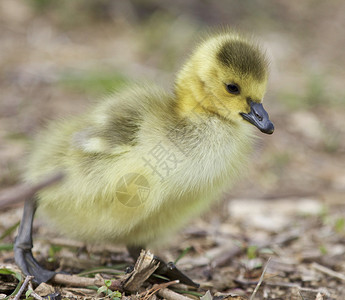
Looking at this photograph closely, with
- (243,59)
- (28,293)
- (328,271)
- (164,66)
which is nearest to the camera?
(28,293)

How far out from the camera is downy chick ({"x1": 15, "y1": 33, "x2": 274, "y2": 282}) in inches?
74.9

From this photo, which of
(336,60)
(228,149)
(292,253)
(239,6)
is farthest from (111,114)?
(239,6)

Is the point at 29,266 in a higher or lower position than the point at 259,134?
lower

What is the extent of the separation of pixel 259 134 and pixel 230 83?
183cm

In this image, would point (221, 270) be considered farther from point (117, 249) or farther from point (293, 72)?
point (293, 72)

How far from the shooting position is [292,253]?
2643mm

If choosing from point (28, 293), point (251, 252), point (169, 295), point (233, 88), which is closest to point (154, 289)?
point (169, 295)

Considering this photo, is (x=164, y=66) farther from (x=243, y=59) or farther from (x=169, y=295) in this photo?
(x=169, y=295)

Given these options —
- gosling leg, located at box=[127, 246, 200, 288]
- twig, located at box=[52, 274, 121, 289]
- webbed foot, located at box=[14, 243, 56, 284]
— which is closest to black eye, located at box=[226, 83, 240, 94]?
gosling leg, located at box=[127, 246, 200, 288]

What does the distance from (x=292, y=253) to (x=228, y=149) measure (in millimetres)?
901

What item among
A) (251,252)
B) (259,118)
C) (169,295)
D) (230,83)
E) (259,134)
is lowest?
(169,295)

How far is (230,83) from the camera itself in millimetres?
2055

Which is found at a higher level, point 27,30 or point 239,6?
point 239,6

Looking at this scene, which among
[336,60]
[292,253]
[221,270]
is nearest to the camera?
[221,270]
